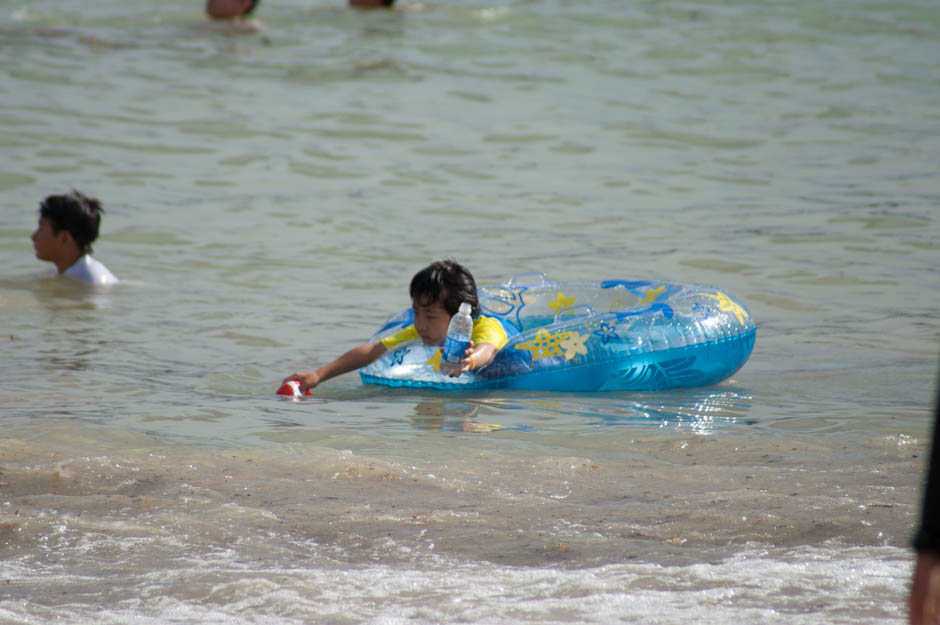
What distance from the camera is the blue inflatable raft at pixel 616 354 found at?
5523 mm

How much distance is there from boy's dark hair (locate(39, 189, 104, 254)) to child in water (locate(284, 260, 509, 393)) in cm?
323

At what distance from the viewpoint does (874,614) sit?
9.00 feet

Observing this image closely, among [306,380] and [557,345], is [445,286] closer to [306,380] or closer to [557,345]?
[557,345]

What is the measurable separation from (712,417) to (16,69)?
13.0 metres

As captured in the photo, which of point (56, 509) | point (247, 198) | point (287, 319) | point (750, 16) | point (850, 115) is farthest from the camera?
point (750, 16)

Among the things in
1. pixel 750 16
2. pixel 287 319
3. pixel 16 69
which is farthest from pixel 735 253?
pixel 750 16

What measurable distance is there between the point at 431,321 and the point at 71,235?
367 centimetres

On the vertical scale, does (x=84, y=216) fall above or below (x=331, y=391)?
above

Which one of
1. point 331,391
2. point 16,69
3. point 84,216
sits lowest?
point 331,391

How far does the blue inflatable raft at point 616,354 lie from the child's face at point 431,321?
0.20 feet

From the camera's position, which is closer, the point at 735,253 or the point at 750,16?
the point at 735,253

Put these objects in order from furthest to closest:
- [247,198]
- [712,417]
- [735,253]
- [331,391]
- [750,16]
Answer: [750,16], [247,198], [735,253], [331,391], [712,417]

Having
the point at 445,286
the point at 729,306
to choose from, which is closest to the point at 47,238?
the point at 445,286

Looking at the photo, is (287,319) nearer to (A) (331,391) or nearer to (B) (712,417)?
(A) (331,391)
